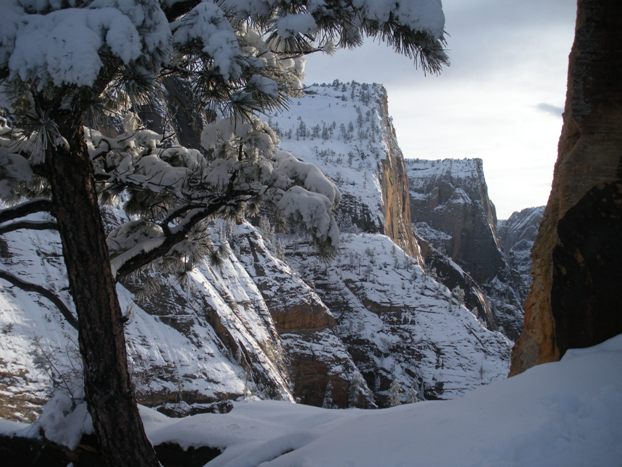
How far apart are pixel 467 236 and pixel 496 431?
136m

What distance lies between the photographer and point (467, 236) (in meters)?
134

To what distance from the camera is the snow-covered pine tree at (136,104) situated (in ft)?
9.22

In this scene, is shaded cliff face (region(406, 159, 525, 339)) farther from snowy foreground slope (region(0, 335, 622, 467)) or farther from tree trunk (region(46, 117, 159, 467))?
tree trunk (region(46, 117, 159, 467))

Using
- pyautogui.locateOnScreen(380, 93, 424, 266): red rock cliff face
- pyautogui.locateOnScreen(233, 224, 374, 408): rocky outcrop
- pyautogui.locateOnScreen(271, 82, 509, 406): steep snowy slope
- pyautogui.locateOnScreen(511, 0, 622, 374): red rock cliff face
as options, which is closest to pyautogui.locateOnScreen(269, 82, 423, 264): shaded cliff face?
pyautogui.locateOnScreen(380, 93, 424, 266): red rock cliff face

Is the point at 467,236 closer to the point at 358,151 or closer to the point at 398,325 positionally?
the point at 358,151

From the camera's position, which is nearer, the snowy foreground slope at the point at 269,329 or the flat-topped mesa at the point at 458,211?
the snowy foreground slope at the point at 269,329

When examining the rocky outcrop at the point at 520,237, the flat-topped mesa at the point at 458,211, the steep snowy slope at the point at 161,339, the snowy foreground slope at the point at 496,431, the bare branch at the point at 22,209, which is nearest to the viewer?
the snowy foreground slope at the point at 496,431

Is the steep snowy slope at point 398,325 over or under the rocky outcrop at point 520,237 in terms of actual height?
under

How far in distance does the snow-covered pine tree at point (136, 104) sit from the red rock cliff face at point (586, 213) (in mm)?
1401

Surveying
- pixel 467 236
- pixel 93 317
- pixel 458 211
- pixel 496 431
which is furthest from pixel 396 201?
pixel 496 431

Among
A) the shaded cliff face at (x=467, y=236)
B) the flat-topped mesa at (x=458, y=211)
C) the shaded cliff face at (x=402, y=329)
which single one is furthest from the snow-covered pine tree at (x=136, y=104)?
the flat-topped mesa at (x=458, y=211)

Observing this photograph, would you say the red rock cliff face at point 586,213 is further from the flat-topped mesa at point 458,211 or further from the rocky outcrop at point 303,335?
the flat-topped mesa at point 458,211

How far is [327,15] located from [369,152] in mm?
118544

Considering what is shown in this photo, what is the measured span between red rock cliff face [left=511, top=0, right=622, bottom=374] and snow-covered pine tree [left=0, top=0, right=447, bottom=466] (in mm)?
1401
